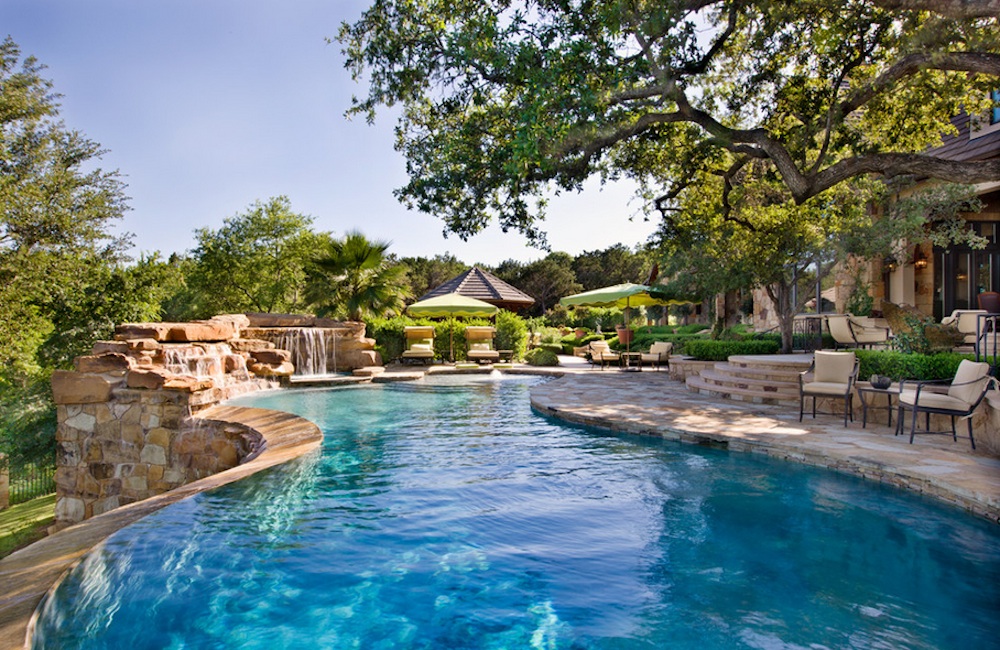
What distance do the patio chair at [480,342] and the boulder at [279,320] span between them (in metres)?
5.08

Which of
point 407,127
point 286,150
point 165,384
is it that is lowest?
point 165,384

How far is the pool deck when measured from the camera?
3373 mm

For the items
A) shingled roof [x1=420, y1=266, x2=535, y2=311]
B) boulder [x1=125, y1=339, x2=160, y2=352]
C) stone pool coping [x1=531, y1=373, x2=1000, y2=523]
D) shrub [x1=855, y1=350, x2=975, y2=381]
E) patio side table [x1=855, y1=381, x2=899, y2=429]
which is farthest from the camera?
shingled roof [x1=420, y1=266, x2=535, y2=311]

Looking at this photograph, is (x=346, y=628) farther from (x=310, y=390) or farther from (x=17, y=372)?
(x=17, y=372)

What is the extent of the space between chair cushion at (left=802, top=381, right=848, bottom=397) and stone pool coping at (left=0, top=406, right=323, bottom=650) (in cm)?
680

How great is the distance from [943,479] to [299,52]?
42.2 ft

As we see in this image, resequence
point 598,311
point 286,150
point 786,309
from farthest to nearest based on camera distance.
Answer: point 598,311, point 286,150, point 786,309

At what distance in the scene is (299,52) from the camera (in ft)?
38.7

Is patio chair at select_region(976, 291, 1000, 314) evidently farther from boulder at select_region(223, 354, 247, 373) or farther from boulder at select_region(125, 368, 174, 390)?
boulder at select_region(223, 354, 247, 373)

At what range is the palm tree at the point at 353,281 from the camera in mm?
18125

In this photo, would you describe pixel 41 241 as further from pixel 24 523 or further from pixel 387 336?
pixel 387 336

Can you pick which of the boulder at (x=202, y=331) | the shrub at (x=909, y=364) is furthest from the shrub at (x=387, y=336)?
the shrub at (x=909, y=364)

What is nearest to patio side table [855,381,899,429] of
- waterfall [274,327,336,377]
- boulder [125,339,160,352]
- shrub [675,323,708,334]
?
boulder [125,339,160,352]

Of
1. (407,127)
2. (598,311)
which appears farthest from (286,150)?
(598,311)
